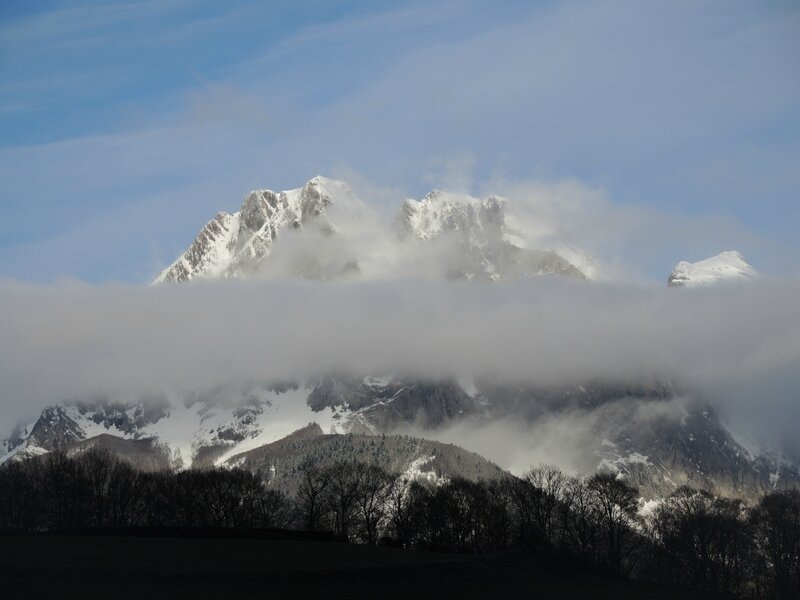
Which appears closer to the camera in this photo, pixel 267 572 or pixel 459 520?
pixel 267 572

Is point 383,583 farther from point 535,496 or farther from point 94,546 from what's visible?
point 535,496

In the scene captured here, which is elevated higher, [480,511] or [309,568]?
[480,511]

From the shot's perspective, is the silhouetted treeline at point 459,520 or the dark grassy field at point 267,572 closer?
the dark grassy field at point 267,572

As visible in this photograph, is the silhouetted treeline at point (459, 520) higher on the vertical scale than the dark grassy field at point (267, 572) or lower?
higher

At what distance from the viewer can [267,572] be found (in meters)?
101

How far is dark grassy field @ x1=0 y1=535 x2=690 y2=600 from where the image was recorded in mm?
90812

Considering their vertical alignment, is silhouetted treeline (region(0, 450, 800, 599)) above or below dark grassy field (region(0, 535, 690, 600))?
above

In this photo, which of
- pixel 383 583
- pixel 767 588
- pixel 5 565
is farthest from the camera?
pixel 767 588

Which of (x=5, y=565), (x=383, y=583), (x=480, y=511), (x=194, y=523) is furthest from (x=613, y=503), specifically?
(x=5, y=565)

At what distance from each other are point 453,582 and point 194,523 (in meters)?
78.1

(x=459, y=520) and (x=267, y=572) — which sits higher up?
(x=459, y=520)

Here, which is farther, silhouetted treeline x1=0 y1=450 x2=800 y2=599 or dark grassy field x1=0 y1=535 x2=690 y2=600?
silhouetted treeline x1=0 y1=450 x2=800 y2=599

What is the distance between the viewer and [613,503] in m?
181

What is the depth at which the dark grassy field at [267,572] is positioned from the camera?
298 feet
